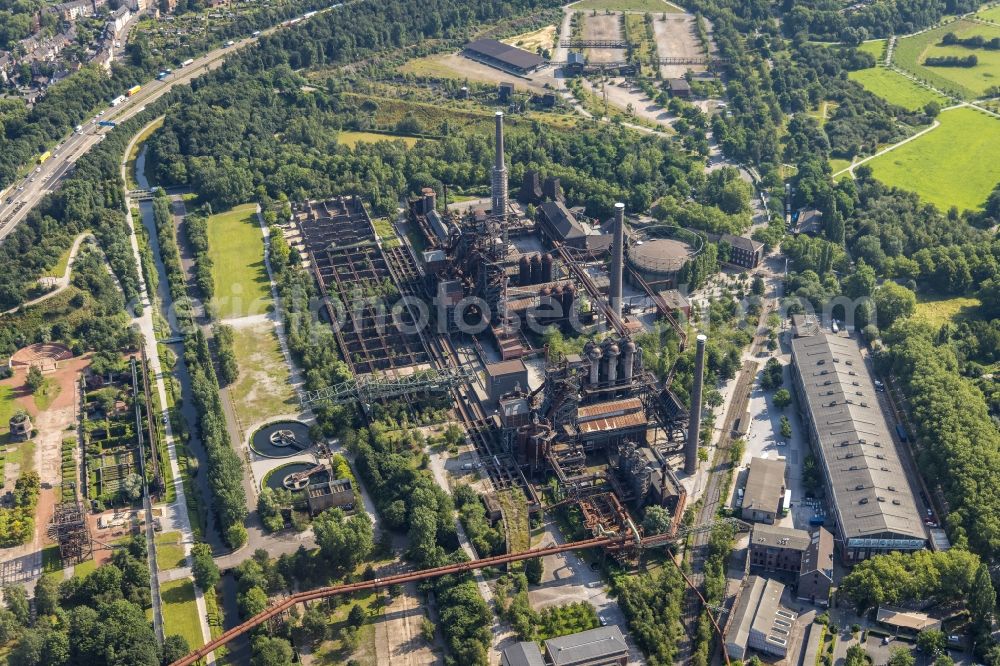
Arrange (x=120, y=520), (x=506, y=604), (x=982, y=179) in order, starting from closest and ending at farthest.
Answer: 1. (x=506, y=604)
2. (x=120, y=520)
3. (x=982, y=179)

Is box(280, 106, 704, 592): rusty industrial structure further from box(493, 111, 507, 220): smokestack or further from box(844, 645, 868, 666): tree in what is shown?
box(844, 645, 868, 666): tree

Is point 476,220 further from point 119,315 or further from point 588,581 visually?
point 588,581

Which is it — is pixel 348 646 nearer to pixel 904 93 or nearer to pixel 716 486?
pixel 716 486

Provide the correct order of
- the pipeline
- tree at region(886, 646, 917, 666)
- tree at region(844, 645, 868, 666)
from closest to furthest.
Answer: tree at region(886, 646, 917, 666) < tree at region(844, 645, 868, 666) < the pipeline

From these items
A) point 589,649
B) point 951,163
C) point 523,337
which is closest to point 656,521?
point 589,649

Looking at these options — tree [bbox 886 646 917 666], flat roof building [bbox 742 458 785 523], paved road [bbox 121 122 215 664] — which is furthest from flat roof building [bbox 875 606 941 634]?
paved road [bbox 121 122 215 664]

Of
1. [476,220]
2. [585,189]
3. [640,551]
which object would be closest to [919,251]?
[585,189]

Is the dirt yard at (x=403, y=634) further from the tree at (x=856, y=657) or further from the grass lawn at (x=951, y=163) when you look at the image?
the grass lawn at (x=951, y=163)
